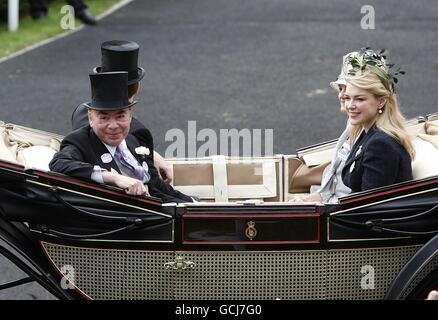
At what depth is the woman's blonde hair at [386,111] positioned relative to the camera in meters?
4.20

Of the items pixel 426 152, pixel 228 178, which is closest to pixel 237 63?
pixel 228 178

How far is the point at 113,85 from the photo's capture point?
4.15 m

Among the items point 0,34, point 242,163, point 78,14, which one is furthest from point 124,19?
point 242,163

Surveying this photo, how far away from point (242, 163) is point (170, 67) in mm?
4832

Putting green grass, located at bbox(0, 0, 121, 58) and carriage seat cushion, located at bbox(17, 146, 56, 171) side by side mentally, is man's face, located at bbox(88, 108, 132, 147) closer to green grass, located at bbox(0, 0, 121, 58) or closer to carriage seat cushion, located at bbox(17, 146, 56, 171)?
carriage seat cushion, located at bbox(17, 146, 56, 171)

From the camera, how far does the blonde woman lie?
414 cm

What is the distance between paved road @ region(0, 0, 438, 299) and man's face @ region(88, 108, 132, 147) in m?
3.09

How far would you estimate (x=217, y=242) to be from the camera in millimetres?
3961

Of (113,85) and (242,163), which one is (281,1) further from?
(113,85)

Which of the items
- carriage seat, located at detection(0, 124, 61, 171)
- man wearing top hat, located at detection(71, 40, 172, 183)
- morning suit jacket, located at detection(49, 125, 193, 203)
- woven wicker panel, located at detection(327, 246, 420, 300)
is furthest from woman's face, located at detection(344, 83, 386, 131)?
carriage seat, located at detection(0, 124, 61, 171)

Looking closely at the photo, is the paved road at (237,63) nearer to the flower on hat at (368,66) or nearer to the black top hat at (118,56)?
the black top hat at (118,56)

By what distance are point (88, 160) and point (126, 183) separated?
0.36 metres

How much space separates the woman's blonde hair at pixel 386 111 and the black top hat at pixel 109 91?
3.35 ft

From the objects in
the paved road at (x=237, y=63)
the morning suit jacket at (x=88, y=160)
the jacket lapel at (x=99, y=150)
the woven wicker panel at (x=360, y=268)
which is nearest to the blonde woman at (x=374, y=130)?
the woven wicker panel at (x=360, y=268)
